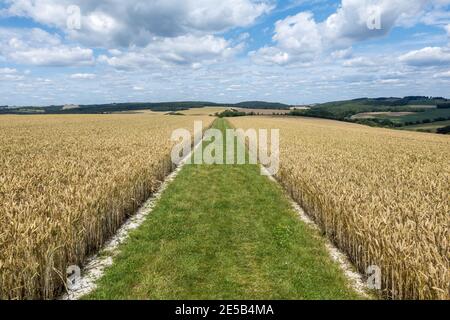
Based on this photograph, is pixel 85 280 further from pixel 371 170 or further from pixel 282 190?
pixel 371 170

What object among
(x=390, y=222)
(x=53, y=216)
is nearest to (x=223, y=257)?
(x=390, y=222)

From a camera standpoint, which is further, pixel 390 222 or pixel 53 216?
pixel 53 216

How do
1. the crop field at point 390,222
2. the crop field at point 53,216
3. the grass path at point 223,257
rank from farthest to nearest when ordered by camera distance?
1. the grass path at point 223,257
2. the crop field at point 53,216
3. the crop field at point 390,222

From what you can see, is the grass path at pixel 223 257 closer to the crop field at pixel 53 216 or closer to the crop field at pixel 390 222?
the crop field at pixel 390 222

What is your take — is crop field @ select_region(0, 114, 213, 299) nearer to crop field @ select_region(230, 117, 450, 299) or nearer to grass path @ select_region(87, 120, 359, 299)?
grass path @ select_region(87, 120, 359, 299)

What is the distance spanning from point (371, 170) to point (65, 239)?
1456 centimetres

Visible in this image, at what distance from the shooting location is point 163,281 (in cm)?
791

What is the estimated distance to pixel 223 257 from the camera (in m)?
9.48

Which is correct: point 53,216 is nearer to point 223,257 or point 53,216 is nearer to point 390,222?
point 223,257

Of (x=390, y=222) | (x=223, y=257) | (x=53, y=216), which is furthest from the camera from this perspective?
(x=223, y=257)

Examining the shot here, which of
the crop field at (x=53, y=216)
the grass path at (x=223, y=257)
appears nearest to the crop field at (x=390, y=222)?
the grass path at (x=223, y=257)

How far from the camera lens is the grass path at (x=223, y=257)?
7621 mm

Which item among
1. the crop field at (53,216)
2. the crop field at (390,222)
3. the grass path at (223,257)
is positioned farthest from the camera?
the grass path at (223,257)
